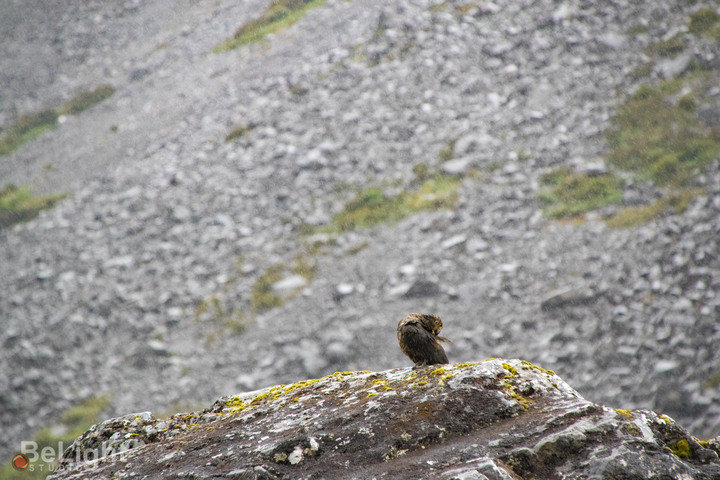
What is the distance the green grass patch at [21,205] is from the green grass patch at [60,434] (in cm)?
1084

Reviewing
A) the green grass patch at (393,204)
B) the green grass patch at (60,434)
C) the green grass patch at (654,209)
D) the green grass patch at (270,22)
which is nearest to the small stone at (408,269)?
the green grass patch at (393,204)

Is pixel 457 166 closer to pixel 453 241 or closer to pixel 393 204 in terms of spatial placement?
pixel 393 204

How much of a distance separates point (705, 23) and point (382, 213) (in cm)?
1429

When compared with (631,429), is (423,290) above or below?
below

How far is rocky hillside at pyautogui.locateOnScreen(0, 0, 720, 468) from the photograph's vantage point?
15.0 metres

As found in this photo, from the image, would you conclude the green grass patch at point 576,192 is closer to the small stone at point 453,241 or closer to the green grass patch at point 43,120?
the small stone at point 453,241

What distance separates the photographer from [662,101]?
1994 cm

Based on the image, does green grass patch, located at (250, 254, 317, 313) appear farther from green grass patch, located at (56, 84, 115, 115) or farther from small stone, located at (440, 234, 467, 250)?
green grass patch, located at (56, 84, 115, 115)

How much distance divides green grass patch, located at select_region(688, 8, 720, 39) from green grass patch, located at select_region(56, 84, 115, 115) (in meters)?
26.6

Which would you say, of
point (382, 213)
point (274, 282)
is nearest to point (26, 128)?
point (274, 282)

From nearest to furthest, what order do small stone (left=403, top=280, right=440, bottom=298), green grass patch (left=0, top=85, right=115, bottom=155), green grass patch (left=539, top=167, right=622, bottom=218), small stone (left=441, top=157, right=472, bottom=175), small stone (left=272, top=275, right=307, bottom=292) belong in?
small stone (left=403, top=280, right=440, bottom=298) < green grass patch (left=539, top=167, right=622, bottom=218) < small stone (left=272, top=275, right=307, bottom=292) < small stone (left=441, top=157, right=472, bottom=175) < green grass patch (left=0, top=85, right=115, bottom=155)

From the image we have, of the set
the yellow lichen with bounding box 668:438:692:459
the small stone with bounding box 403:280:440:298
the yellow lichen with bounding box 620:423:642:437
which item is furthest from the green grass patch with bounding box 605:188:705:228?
the yellow lichen with bounding box 620:423:642:437

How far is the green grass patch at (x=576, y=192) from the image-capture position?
689 inches

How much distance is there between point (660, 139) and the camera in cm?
1888
